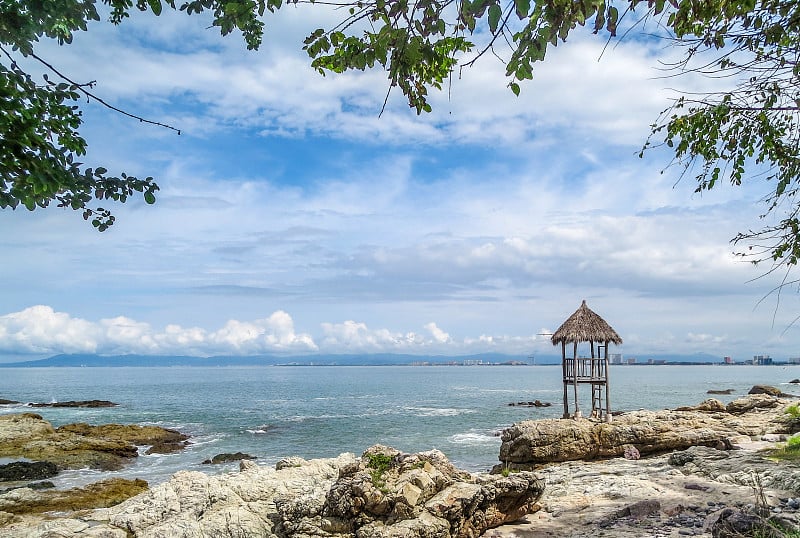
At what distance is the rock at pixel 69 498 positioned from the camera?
14.7 metres

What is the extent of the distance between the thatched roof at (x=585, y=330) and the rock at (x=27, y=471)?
69.8 feet

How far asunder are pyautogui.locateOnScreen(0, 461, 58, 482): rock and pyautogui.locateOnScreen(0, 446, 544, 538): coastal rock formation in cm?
1321

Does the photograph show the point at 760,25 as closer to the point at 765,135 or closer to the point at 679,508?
the point at 765,135

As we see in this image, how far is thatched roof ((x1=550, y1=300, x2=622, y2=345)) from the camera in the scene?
22656 millimetres

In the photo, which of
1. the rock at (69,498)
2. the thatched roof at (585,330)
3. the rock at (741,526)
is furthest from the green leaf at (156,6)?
the thatched roof at (585,330)

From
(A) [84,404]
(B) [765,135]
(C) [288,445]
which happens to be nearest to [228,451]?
(C) [288,445]

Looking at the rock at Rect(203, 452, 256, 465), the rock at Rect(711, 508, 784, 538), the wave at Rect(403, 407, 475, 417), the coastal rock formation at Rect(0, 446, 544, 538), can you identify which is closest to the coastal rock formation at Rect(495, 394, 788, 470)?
the coastal rock formation at Rect(0, 446, 544, 538)

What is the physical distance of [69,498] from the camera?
52.0 feet

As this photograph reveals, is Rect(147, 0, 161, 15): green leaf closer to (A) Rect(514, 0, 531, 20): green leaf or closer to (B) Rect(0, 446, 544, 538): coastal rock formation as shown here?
(A) Rect(514, 0, 531, 20): green leaf

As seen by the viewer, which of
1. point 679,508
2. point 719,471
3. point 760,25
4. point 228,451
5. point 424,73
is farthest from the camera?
point 228,451

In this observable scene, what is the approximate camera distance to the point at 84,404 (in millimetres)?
56125

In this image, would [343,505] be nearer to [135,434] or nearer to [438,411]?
[135,434]

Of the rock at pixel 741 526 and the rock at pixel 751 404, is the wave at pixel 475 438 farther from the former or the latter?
the rock at pixel 741 526

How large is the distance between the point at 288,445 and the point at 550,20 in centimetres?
2863
